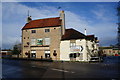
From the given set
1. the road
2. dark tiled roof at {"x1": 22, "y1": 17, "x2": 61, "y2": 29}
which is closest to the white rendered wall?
dark tiled roof at {"x1": 22, "y1": 17, "x2": 61, "y2": 29}

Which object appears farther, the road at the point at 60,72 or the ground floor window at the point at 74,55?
the ground floor window at the point at 74,55

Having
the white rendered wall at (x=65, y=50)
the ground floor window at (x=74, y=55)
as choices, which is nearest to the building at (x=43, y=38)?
the white rendered wall at (x=65, y=50)

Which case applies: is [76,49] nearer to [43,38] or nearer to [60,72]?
[43,38]

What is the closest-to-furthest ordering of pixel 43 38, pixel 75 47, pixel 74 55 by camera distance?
pixel 75 47 → pixel 74 55 → pixel 43 38

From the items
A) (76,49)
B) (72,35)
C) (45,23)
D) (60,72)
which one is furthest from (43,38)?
(60,72)

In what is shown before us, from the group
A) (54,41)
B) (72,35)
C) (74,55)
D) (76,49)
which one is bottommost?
(74,55)

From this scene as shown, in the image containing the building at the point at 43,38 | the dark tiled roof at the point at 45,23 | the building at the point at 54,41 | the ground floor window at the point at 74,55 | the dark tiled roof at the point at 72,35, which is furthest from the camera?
the dark tiled roof at the point at 45,23

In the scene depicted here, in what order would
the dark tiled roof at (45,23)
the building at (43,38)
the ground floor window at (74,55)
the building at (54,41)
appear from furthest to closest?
the dark tiled roof at (45,23) → the building at (43,38) → the building at (54,41) → the ground floor window at (74,55)

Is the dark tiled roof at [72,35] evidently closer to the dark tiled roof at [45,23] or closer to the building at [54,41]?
the building at [54,41]

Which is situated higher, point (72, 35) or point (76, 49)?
point (72, 35)

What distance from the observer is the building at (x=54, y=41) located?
107 feet

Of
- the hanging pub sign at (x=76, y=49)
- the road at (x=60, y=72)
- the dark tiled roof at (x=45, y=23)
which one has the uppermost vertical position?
the dark tiled roof at (x=45, y=23)

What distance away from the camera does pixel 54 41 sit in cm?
3531

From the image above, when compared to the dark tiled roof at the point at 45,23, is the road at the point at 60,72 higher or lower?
lower
